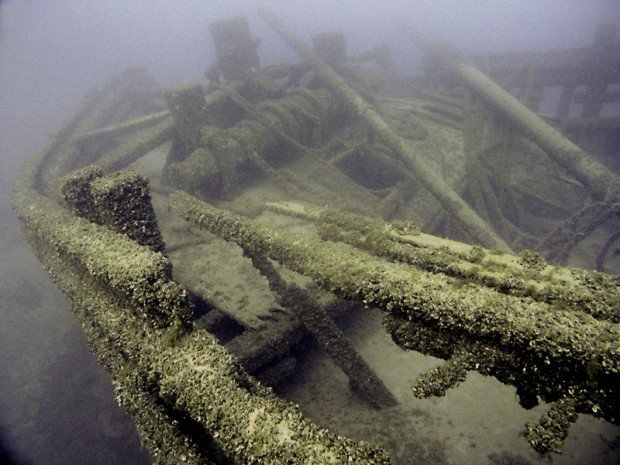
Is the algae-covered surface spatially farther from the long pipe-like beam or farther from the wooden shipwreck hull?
the long pipe-like beam

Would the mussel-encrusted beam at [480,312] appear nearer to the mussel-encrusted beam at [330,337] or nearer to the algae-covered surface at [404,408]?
the algae-covered surface at [404,408]

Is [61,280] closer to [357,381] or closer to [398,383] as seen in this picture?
[357,381]

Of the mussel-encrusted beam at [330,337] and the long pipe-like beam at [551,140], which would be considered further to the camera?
the long pipe-like beam at [551,140]

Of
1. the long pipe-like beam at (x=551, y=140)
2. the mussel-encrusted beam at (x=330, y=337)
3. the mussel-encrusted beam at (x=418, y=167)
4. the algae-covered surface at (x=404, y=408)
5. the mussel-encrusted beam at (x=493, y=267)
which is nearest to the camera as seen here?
the mussel-encrusted beam at (x=493, y=267)

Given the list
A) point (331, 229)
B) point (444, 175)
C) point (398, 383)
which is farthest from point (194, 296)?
point (444, 175)

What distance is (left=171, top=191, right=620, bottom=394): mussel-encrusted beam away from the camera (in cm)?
120

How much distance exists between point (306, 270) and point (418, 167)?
442cm

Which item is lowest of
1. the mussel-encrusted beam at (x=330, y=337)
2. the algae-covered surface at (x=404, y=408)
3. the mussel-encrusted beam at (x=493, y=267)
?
the algae-covered surface at (x=404, y=408)

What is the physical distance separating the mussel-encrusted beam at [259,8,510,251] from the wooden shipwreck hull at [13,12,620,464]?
0.04 meters

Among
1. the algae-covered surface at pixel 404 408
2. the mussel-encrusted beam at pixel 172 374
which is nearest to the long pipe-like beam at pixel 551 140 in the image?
the algae-covered surface at pixel 404 408

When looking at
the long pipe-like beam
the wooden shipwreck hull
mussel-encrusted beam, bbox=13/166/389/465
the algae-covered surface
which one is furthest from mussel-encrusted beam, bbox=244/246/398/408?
the long pipe-like beam

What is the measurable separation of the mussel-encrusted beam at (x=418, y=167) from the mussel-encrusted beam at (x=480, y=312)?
351 centimetres

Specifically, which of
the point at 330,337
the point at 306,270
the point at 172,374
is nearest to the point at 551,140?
the point at 330,337

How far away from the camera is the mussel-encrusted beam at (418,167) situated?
485cm
